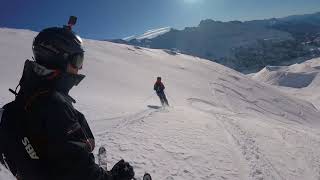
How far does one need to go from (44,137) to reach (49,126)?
0.24 feet

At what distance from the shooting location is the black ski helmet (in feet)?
8.89

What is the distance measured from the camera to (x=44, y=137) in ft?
7.60

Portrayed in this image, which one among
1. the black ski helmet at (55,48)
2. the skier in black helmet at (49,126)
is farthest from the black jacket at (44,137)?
the black ski helmet at (55,48)

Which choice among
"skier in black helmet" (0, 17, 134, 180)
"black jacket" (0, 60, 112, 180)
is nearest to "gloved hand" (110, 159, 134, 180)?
"skier in black helmet" (0, 17, 134, 180)

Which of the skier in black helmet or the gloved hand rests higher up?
the skier in black helmet

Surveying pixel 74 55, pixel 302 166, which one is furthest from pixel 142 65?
pixel 74 55

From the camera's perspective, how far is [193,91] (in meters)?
35.9

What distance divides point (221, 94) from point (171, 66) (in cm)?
1386

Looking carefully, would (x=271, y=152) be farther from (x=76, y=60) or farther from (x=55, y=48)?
(x=55, y=48)

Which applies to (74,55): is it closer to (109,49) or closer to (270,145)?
(270,145)

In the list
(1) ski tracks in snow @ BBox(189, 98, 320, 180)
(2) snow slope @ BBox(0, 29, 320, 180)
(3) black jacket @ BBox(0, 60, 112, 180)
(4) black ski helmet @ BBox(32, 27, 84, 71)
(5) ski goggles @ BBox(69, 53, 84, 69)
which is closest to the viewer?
(3) black jacket @ BBox(0, 60, 112, 180)

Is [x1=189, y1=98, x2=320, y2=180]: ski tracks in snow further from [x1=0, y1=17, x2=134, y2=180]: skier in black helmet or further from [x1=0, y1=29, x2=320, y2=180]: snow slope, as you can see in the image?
[x1=0, y1=17, x2=134, y2=180]: skier in black helmet

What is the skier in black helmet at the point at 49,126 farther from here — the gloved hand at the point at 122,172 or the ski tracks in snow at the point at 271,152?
the ski tracks in snow at the point at 271,152

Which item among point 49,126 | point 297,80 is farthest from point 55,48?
point 297,80
